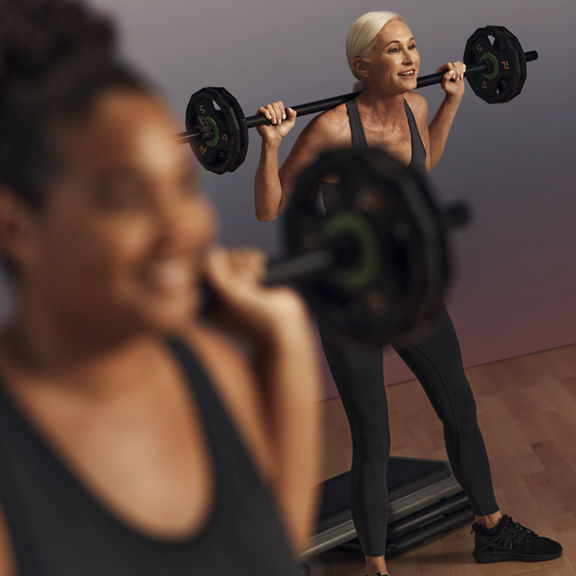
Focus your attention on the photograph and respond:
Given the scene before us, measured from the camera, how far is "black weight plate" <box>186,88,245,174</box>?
219cm

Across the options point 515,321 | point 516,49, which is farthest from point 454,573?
point 515,321

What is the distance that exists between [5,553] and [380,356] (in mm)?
1675

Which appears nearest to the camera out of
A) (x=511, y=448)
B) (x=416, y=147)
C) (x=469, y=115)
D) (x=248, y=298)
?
(x=248, y=298)

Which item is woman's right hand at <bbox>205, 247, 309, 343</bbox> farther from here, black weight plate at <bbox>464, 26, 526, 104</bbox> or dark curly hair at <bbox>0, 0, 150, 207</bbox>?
black weight plate at <bbox>464, 26, 526, 104</bbox>

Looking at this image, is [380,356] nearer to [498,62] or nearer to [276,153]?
[276,153]

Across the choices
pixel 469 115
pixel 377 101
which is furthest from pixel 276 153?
pixel 469 115

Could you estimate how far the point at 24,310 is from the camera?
525 millimetres

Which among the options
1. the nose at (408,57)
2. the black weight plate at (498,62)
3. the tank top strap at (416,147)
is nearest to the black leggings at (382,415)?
the tank top strap at (416,147)

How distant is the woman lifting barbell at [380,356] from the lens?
2.11m

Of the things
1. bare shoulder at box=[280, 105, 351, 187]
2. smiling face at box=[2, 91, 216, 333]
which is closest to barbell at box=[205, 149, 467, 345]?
smiling face at box=[2, 91, 216, 333]

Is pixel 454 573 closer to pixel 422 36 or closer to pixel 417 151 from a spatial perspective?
pixel 417 151

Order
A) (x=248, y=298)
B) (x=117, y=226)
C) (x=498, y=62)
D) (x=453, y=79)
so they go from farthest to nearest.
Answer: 1. (x=498, y=62)
2. (x=453, y=79)
3. (x=248, y=298)
4. (x=117, y=226)

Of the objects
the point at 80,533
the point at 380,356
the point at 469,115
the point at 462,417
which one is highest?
the point at 80,533

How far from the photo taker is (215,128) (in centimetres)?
224
